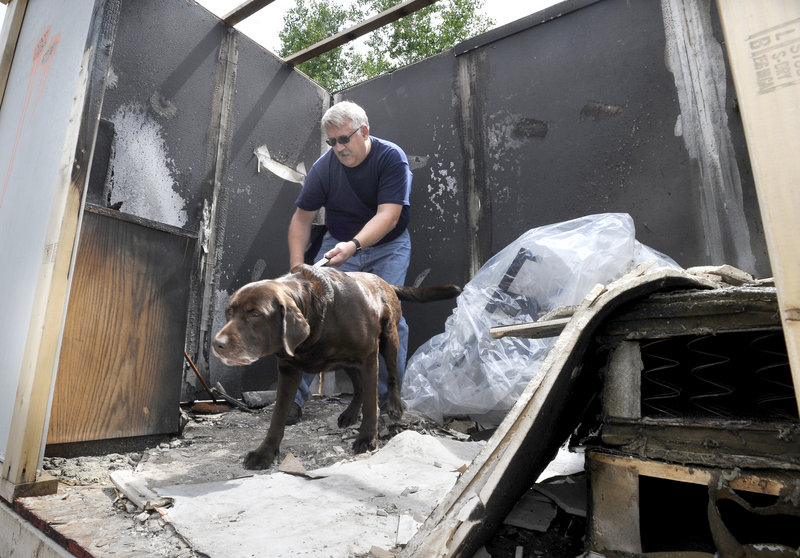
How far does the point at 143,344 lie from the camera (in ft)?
7.97

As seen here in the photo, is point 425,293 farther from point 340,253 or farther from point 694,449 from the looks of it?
point 694,449

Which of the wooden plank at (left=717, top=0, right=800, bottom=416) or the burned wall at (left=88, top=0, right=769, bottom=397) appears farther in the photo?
the burned wall at (left=88, top=0, right=769, bottom=397)

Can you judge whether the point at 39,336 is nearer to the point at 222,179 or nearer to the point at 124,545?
the point at 124,545

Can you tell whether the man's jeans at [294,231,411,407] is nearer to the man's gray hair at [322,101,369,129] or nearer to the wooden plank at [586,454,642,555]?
the man's gray hair at [322,101,369,129]

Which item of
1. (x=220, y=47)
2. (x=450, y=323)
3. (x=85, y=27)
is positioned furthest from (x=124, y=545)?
(x=220, y=47)

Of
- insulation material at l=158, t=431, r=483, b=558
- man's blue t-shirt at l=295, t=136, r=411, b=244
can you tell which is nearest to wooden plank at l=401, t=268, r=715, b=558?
insulation material at l=158, t=431, r=483, b=558

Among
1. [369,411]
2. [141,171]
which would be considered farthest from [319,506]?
[141,171]

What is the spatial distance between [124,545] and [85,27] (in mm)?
1989

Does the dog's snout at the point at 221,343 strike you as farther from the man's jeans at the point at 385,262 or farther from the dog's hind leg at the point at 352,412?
the man's jeans at the point at 385,262

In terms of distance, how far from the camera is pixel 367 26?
4.18 m

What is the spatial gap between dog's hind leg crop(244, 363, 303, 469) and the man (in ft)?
3.41

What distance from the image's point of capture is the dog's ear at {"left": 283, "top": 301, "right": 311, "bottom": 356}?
6.89 feet

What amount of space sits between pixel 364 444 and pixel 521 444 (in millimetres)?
1508

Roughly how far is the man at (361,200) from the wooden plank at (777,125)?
2.70m
